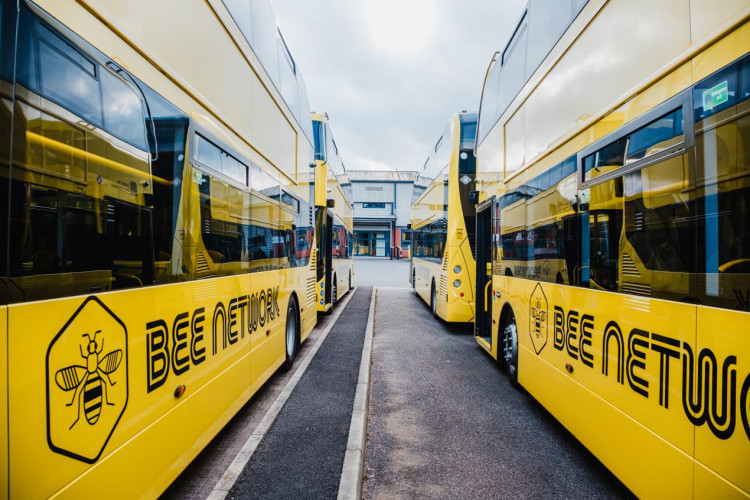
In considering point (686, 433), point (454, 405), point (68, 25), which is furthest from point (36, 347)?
point (454, 405)

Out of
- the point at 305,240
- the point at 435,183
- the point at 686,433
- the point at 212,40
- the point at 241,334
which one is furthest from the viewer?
the point at 435,183

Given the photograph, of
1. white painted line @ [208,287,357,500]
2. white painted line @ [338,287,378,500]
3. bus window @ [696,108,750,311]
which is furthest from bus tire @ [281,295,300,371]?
bus window @ [696,108,750,311]

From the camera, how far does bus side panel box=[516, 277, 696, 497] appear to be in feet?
7.00

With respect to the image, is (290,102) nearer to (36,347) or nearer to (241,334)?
(241,334)

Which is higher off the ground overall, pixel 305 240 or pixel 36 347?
pixel 305 240

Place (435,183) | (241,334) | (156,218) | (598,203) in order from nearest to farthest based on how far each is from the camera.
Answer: (156,218) → (598,203) → (241,334) → (435,183)

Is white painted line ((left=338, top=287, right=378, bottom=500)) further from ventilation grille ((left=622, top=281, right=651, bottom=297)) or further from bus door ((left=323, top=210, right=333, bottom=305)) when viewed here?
bus door ((left=323, top=210, right=333, bottom=305))

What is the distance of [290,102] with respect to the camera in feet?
19.6

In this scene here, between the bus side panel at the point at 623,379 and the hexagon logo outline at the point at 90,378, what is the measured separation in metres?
2.93

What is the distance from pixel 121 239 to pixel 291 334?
4.10 m

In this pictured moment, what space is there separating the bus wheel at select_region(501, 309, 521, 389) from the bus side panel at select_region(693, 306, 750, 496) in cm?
293

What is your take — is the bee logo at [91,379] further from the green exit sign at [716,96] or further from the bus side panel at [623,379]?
the green exit sign at [716,96]

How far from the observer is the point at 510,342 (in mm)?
5184

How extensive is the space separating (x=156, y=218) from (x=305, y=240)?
4.72m
